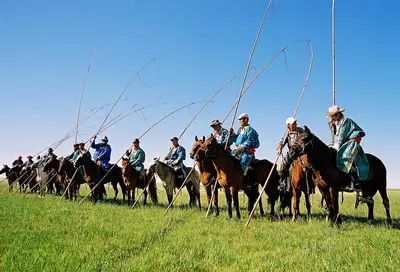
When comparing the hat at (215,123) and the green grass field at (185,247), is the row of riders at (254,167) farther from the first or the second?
the green grass field at (185,247)

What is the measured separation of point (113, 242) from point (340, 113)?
677 cm

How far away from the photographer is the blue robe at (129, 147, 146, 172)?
17578 mm

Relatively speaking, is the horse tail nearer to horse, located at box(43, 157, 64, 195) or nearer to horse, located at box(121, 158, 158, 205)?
horse, located at box(121, 158, 158, 205)

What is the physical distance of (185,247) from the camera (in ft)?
21.2

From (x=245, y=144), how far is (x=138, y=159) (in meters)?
6.47

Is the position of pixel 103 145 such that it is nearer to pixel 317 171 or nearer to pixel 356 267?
pixel 317 171

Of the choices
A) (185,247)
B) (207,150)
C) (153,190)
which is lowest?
(185,247)

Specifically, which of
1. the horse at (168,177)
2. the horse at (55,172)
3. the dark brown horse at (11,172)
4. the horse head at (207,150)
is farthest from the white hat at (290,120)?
the dark brown horse at (11,172)

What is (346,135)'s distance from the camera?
1020cm

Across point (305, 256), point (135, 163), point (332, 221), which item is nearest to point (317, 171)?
point (332, 221)

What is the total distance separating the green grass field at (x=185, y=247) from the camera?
5.06m

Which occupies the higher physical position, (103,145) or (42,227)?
(103,145)

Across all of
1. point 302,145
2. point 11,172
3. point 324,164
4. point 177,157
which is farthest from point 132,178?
point 11,172

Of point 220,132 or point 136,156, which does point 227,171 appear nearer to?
point 220,132
